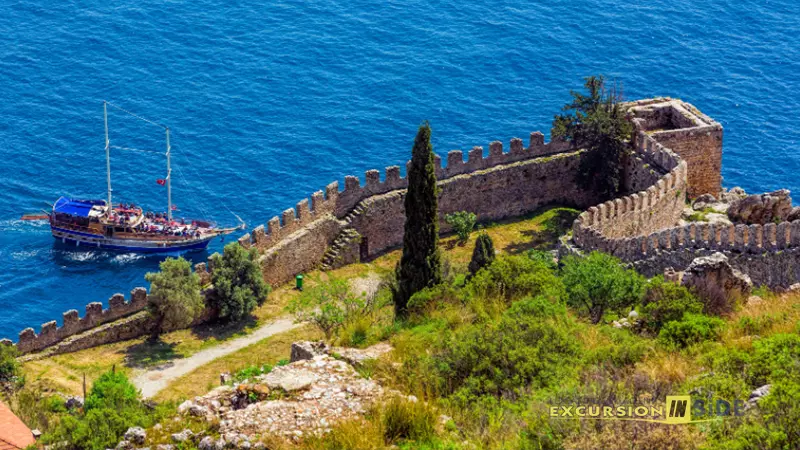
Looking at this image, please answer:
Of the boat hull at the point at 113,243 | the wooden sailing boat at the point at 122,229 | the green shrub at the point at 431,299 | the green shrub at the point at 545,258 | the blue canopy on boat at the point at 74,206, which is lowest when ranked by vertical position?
the boat hull at the point at 113,243

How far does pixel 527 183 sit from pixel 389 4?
39.3 metres

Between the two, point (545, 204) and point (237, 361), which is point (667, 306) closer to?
point (237, 361)

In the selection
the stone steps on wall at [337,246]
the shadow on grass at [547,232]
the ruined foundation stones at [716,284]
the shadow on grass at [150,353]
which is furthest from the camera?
the shadow on grass at [547,232]

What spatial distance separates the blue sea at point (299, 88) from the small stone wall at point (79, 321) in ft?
37.3

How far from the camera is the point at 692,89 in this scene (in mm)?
93438

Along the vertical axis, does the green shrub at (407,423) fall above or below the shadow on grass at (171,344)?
above

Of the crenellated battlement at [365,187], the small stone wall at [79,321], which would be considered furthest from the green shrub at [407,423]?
the crenellated battlement at [365,187]

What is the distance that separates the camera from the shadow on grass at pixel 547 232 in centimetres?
6556

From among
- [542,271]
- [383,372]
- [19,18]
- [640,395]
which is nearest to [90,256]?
[19,18]

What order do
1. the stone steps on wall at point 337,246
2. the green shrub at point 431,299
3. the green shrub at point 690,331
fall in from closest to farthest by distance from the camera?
the green shrub at point 690,331, the green shrub at point 431,299, the stone steps on wall at point 337,246

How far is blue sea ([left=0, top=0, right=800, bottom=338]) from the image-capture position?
81.1 metres

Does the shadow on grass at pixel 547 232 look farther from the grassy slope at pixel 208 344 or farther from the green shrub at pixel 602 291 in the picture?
the green shrub at pixel 602 291

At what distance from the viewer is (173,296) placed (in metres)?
57.6

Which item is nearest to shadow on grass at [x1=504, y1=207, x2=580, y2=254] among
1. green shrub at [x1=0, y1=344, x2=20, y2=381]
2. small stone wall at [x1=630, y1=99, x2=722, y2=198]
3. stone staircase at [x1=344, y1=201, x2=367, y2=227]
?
small stone wall at [x1=630, y1=99, x2=722, y2=198]
